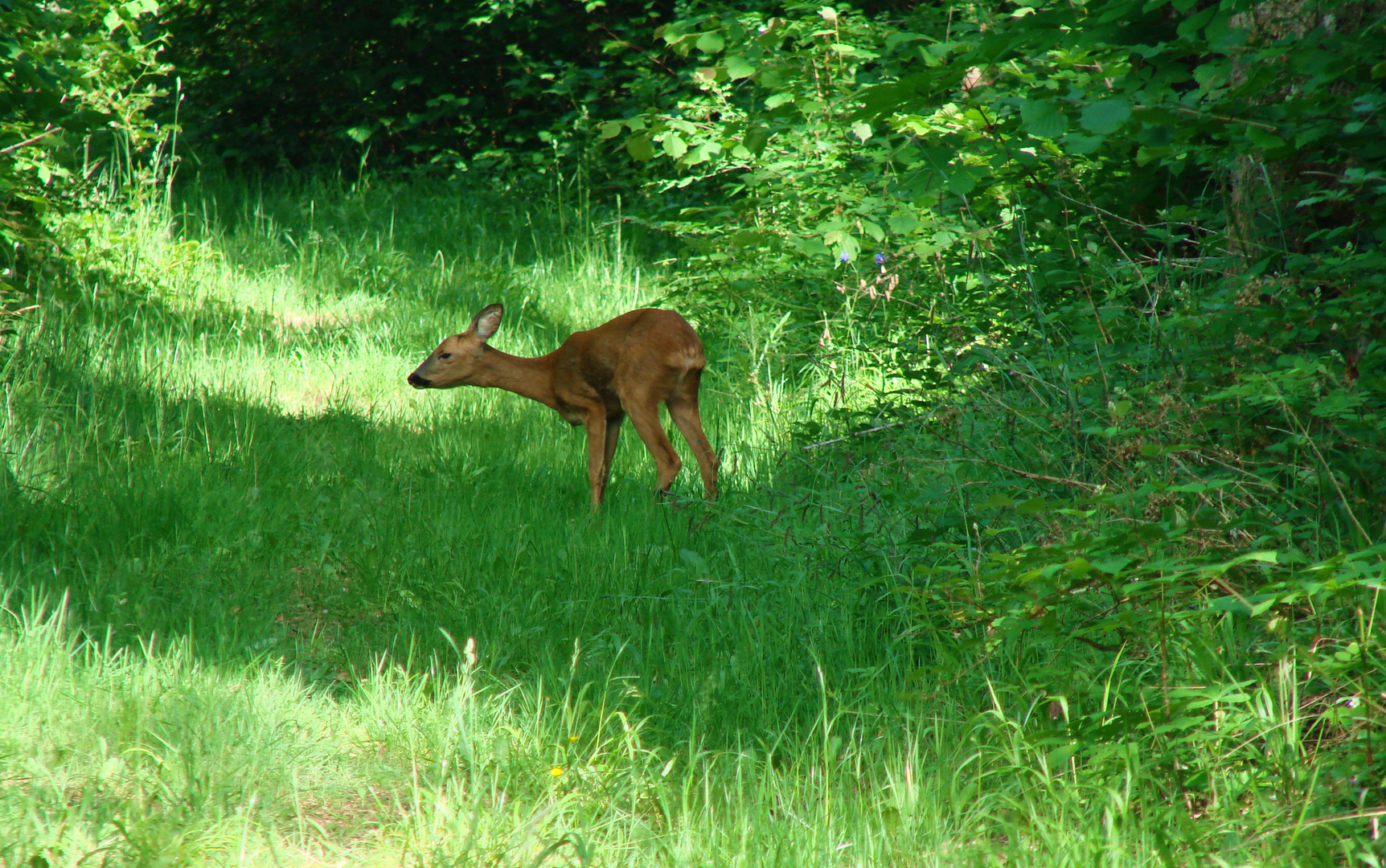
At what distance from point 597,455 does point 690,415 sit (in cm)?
65

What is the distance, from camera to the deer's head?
279 inches

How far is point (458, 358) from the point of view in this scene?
23.4 ft

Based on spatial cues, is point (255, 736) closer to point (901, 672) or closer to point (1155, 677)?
point (901, 672)

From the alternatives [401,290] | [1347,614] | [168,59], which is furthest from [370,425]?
[168,59]

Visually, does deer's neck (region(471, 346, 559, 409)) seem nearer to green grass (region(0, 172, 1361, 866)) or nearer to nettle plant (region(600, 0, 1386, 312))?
green grass (region(0, 172, 1361, 866))

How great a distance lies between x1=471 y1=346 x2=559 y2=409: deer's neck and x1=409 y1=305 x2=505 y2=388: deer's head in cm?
6

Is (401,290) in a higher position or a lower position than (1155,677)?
higher

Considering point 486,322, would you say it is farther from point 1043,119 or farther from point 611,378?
point 1043,119

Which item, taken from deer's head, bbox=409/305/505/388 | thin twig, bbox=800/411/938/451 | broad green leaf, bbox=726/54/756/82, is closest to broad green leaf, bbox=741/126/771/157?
broad green leaf, bbox=726/54/756/82

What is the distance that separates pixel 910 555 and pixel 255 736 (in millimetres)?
2164

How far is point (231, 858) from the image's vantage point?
259cm

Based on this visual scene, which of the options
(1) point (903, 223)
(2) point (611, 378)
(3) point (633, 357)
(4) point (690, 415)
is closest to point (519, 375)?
(2) point (611, 378)

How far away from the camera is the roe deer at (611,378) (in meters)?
6.30

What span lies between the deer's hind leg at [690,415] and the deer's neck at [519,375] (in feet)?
2.71
